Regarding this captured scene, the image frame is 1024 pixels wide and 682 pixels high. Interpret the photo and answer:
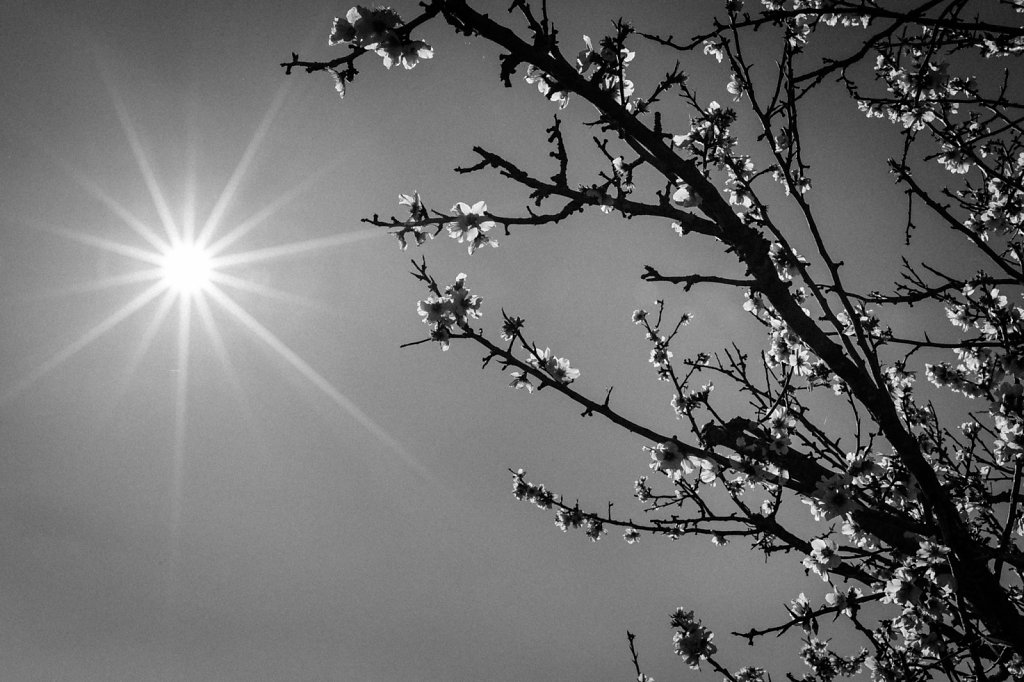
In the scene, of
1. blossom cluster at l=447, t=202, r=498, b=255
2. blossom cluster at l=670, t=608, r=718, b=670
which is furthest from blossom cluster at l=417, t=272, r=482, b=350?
blossom cluster at l=670, t=608, r=718, b=670

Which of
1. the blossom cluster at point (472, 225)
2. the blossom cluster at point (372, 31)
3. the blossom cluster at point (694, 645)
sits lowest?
the blossom cluster at point (694, 645)

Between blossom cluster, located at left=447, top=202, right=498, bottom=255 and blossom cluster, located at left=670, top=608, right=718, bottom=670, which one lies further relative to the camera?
blossom cluster, located at left=670, top=608, right=718, bottom=670

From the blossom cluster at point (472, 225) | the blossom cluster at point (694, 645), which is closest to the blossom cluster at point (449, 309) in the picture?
the blossom cluster at point (472, 225)

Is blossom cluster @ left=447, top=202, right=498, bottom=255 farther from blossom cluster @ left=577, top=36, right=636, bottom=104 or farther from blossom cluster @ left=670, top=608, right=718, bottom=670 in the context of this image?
blossom cluster @ left=670, top=608, right=718, bottom=670

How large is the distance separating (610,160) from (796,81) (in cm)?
120

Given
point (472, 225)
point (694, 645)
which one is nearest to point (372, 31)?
point (472, 225)

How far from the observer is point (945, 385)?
258 inches

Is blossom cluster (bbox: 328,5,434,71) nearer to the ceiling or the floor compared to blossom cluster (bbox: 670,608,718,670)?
nearer to the ceiling

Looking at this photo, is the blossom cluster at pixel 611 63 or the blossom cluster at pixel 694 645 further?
the blossom cluster at pixel 694 645

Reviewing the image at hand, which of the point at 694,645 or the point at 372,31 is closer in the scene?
the point at 372,31

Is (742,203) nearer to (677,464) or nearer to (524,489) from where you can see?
(677,464)

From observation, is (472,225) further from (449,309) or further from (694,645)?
(694,645)

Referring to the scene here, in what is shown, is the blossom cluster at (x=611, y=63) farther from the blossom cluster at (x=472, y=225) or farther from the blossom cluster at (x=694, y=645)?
the blossom cluster at (x=694, y=645)

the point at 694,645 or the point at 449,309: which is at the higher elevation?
the point at 449,309
